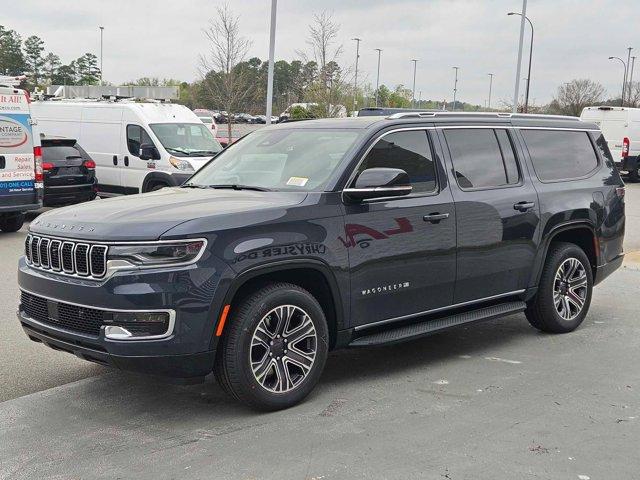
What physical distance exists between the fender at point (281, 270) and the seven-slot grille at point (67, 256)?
68cm

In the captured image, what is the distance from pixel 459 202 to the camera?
5.75 metres

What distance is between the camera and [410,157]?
18.4 feet

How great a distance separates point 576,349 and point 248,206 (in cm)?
309

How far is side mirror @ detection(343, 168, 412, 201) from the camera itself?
506cm

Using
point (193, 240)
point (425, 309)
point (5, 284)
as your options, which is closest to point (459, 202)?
point (425, 309)

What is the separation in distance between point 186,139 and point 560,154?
10727 mm

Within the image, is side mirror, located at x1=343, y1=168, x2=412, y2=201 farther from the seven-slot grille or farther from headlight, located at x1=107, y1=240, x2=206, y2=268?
the seven-slot grille

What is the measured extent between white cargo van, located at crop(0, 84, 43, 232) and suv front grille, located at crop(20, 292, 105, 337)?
8.03 m

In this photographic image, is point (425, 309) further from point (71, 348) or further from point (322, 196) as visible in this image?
point (71, 348)

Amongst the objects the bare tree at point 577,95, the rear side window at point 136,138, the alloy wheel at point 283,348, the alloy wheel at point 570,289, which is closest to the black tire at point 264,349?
the alloy wheel at point 283,348

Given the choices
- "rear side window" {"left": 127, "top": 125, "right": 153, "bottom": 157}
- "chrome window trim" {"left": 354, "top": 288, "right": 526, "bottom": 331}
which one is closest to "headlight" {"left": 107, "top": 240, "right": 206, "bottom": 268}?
"chrome window trim" {"left": 354, "top": 288, "right": 526, "bottom": 331}

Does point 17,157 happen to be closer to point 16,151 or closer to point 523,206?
Answer: point 16,151

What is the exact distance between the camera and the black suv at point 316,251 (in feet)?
14.3

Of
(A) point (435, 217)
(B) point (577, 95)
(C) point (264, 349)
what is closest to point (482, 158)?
(A) point (435, 217)
